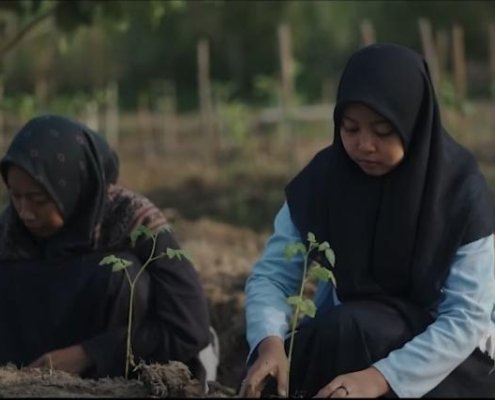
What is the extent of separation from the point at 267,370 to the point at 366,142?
0.62m

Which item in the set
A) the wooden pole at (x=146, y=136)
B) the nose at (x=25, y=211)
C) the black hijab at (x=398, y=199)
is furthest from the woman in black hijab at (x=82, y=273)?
the wooden pole at (x=146, y=136)

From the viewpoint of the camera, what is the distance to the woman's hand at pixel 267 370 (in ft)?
9.57

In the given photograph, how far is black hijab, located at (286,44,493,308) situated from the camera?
3.05 meters

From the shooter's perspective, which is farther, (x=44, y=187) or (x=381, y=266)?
(x=44, y=187)

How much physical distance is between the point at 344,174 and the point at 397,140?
0.80 feet

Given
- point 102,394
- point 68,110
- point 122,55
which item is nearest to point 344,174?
point 102,394

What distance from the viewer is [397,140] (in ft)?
10.0

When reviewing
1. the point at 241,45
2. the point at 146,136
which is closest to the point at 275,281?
the point at 146,136

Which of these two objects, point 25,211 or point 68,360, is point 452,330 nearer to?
point 68,360

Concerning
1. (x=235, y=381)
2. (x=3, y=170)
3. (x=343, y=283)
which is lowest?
(x=235, y=381)

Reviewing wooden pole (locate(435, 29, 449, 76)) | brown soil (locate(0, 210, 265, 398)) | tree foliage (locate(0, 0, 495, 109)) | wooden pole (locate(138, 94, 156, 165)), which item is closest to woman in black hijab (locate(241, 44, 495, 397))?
brown soil (locate(0, 210, 265, 398))

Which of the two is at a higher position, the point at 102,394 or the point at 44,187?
the point at 44,187

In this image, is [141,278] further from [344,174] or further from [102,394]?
[102,394]

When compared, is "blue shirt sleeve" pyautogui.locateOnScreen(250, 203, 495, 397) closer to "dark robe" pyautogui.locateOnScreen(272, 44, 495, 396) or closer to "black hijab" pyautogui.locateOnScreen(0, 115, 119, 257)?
"dark robe" pyautogui.locateOnScreen(272, 44, 495, 396)
